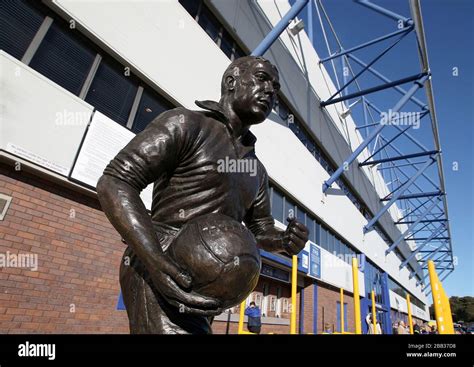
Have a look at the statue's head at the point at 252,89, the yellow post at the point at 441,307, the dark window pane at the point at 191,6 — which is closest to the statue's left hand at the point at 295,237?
the statue's head at the point at 252,89

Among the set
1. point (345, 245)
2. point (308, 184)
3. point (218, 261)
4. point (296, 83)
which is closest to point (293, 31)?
point (296, 83)

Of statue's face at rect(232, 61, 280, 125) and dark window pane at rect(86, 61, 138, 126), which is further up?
dark window pane at rect(86, 61, 138, 126)

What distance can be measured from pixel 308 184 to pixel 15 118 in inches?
434

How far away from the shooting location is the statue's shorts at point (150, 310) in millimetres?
1043


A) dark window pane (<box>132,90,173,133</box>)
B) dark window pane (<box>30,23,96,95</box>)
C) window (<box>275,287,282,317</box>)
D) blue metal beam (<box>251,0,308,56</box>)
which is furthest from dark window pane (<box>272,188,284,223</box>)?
dark window pane (<box>30,23,96,95</box>)

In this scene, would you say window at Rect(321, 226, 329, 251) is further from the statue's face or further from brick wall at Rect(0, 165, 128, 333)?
the statue's face

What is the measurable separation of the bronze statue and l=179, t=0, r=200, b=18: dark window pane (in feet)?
23.2

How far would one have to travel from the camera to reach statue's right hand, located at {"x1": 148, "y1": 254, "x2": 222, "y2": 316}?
3.10 ft

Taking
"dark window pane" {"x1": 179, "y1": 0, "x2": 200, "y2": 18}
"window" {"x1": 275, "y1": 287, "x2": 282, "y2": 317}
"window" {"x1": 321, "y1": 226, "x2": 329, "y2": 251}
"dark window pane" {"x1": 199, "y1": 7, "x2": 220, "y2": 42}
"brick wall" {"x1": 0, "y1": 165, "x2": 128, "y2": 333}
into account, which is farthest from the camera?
"window" {"x1": 321, "y1": 226, "x2": 329, "y2": 251}

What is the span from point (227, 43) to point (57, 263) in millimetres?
7816
